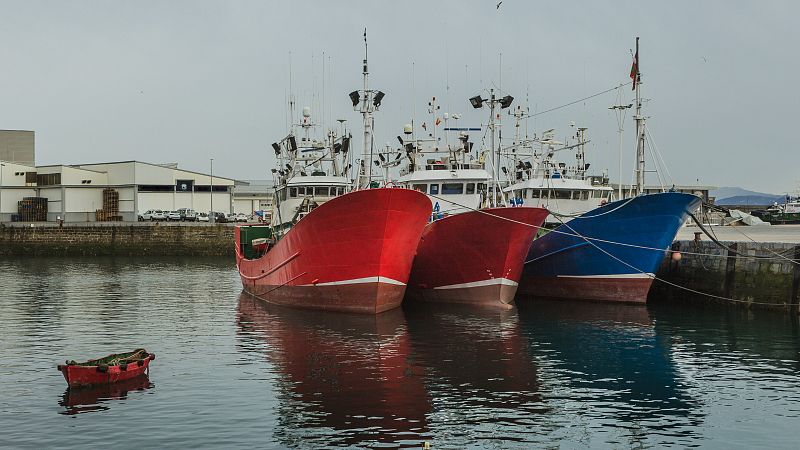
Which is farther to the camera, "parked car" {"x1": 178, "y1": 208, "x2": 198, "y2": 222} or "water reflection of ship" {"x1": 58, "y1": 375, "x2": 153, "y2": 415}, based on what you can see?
"parked car" {"x1": 178, "y1": 208, "x2": 198, "y2": 222}

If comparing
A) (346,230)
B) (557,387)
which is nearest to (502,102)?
(346,230)

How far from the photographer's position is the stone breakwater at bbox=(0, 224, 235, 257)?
63781 millimetres

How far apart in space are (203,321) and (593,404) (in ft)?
50.5

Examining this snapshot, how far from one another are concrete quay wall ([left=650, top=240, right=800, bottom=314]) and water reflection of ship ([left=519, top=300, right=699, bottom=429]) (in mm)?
2686

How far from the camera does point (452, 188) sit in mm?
32562

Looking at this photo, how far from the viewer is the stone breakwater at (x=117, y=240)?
63.8 metres

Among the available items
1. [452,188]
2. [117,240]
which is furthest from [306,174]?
[117,240]

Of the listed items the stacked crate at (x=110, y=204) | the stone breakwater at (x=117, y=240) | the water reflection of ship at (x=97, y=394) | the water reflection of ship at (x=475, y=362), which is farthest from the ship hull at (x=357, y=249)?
the stacked crate at (x=110, y=204)

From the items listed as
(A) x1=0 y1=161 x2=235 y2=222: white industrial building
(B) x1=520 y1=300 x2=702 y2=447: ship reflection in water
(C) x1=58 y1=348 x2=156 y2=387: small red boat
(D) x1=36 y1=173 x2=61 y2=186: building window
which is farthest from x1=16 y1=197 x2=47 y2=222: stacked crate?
(C) x1=58 y1=348 x2=156 y2=387: small red boat

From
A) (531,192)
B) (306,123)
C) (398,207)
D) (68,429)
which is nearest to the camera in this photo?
(68,429)

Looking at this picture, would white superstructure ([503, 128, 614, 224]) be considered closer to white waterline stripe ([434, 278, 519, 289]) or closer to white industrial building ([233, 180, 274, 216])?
white waterline stripe ([434, 278, 519, 289])

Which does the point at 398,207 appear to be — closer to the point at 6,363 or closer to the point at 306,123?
the point at 6,363

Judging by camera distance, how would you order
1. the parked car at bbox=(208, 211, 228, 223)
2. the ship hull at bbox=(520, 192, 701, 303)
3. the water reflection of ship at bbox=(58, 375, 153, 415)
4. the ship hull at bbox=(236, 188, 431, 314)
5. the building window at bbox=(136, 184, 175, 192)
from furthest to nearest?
the building window at bbox=(136, 184, 175, 192)
the parked car at bbox=(208, 211, 228, 223)
the ship hull at bbox=(520, 192, 701, 303)
the ship hull at bbox=(236, 188, 431, 314)
the water reflection of ship at bbox=(58, 375, 153, 415)

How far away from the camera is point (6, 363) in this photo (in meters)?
18.9
